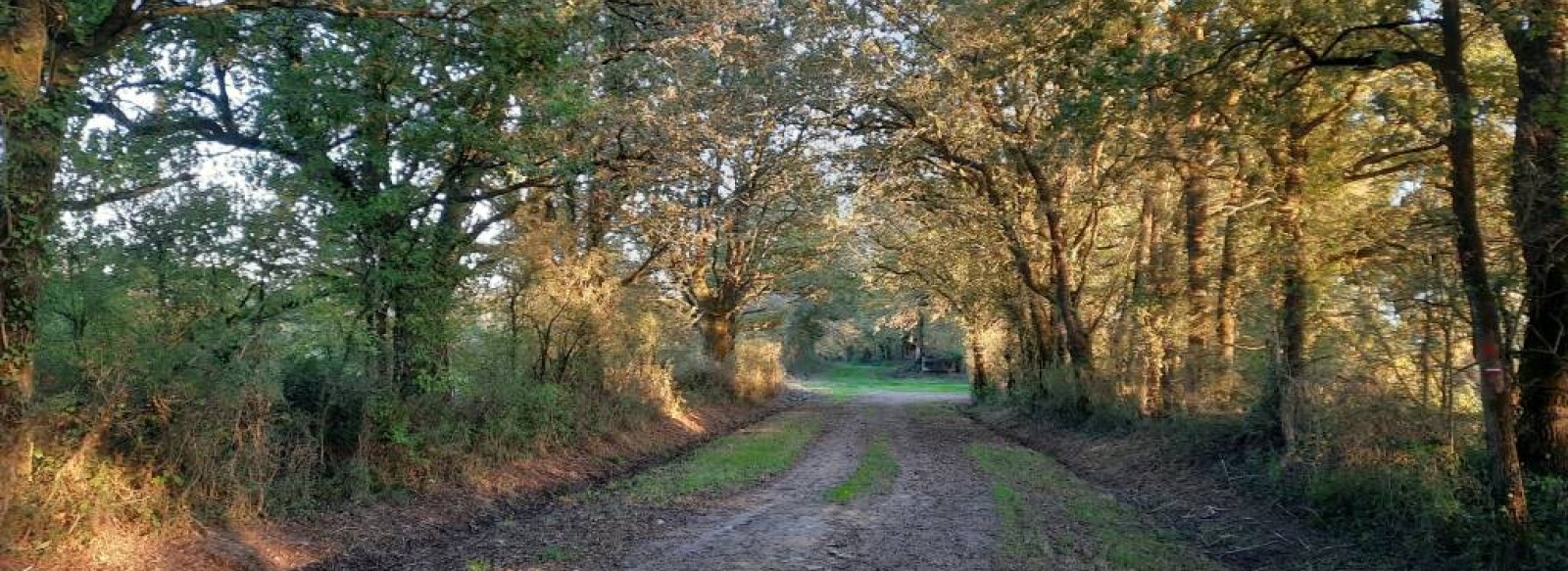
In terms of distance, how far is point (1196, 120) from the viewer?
1498 cm

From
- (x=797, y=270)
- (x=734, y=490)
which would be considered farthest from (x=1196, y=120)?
(x=797, y=270)

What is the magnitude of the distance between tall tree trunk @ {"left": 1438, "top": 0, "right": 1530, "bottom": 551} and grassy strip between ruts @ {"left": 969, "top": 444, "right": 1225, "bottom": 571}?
8.08 feet

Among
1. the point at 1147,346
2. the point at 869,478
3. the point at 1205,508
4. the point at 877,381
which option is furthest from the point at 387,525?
the point at 877,381

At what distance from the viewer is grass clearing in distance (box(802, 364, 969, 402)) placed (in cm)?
6334

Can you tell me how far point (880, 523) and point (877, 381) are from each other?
2545 inches

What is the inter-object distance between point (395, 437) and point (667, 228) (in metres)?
10.6

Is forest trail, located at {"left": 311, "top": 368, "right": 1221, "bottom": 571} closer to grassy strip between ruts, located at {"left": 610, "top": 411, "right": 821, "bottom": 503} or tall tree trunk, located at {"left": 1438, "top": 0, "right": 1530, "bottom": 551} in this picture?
grassy strip between ruts, located at {"left": 610, "top": 411, "right": 821, "bottom": 503}

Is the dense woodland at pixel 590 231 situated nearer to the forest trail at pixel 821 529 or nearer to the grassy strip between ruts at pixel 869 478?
the forest trail at pixel 821 529

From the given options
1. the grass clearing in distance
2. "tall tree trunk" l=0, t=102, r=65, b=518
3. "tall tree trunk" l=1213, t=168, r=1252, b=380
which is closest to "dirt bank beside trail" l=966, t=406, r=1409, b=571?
"tall tree trunk" l=1213, t=168, r=1252, b=380

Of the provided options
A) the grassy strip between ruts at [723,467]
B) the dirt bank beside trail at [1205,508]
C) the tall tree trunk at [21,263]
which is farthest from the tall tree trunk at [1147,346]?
the tall tree trunk at [21,263]

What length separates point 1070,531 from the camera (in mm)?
10242

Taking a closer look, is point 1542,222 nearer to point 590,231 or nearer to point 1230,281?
point 1230,281

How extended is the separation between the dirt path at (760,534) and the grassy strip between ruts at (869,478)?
0.17 meters

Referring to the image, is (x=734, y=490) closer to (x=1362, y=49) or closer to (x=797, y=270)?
(x=1362, y=49)
